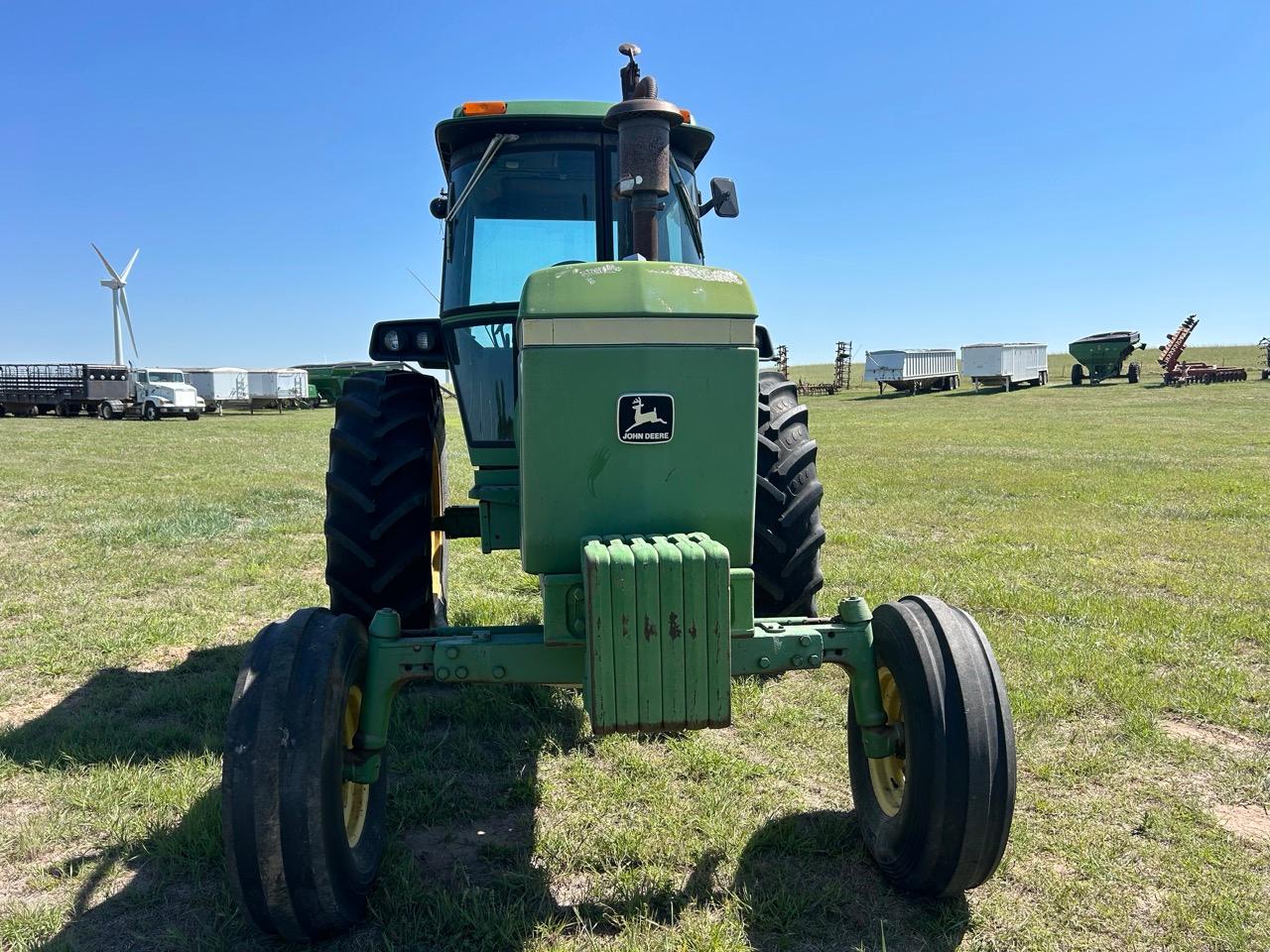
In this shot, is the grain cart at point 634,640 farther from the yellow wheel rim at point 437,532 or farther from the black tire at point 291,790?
the yellow wheel rim at point 437,532

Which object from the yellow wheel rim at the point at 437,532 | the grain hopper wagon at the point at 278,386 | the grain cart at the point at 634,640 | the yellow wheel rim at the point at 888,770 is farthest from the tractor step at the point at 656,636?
the grain hopper wagon at the point at 278,386

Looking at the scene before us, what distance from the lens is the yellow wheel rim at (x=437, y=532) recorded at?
4.38 metres

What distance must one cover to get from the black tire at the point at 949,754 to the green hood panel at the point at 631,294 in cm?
110

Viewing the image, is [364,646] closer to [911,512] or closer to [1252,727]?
[1252,727]

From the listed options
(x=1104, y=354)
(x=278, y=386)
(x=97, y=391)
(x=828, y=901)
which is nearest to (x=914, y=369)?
(x=1104, y=354)

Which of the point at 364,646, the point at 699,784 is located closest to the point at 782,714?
the point at 699,784

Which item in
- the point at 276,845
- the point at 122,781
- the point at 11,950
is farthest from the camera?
the point at 122,781

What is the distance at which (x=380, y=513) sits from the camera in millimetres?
3822

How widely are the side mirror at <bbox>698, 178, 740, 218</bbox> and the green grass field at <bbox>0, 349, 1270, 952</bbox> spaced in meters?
2.31

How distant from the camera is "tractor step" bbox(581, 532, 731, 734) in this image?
2.40 metres

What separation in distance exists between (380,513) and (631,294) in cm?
177

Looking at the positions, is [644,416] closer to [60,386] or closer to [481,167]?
[481,167]

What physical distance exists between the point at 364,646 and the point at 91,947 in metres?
1.08

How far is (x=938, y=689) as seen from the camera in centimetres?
249
